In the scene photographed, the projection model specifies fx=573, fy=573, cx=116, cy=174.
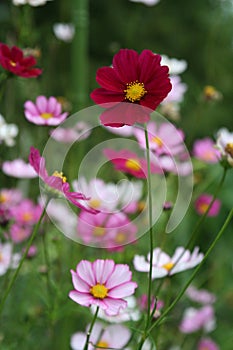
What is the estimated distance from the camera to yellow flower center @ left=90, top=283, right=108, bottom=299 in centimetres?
37

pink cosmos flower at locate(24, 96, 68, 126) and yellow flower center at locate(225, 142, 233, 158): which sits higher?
pink cosmos flower at locate(24, 96, 68, 126)

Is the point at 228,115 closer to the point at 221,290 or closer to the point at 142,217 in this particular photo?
the point at 221,290

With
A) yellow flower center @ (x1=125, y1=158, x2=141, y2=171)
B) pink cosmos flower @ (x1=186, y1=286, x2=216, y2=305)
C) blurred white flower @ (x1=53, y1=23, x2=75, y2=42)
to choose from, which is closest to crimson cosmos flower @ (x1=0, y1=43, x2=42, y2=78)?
yellow flower center @ (x1=125, y1=158, x2=141, y2=171)

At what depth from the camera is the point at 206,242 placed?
1496 mm

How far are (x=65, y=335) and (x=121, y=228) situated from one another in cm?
14

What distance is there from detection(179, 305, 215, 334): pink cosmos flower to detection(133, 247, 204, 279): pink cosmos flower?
0.29 m

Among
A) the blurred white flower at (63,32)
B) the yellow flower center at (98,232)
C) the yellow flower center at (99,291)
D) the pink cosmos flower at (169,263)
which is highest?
the blurred white flower at (63,32)

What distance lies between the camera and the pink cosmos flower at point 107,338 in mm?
474

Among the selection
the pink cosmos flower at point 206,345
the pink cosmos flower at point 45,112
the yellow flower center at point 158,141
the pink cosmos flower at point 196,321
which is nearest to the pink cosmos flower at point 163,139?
the yellow flower center at point 158,141

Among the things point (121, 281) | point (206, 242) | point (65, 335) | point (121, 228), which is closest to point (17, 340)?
point (65, 335)

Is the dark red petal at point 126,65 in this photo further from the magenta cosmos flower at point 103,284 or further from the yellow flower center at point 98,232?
the yellow flower center at point 98,232

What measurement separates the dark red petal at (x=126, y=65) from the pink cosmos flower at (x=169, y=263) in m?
0.14

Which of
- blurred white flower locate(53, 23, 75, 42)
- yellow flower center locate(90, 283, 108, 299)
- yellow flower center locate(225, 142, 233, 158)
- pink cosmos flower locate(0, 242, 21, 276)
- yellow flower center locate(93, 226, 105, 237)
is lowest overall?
yellow flower center locate(90, 283, 108, 299)

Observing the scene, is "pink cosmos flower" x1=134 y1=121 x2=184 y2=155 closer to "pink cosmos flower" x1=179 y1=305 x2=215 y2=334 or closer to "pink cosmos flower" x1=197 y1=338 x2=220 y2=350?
"pink cosmos flower" x1=179 y1=305 x2=215 y2=334
